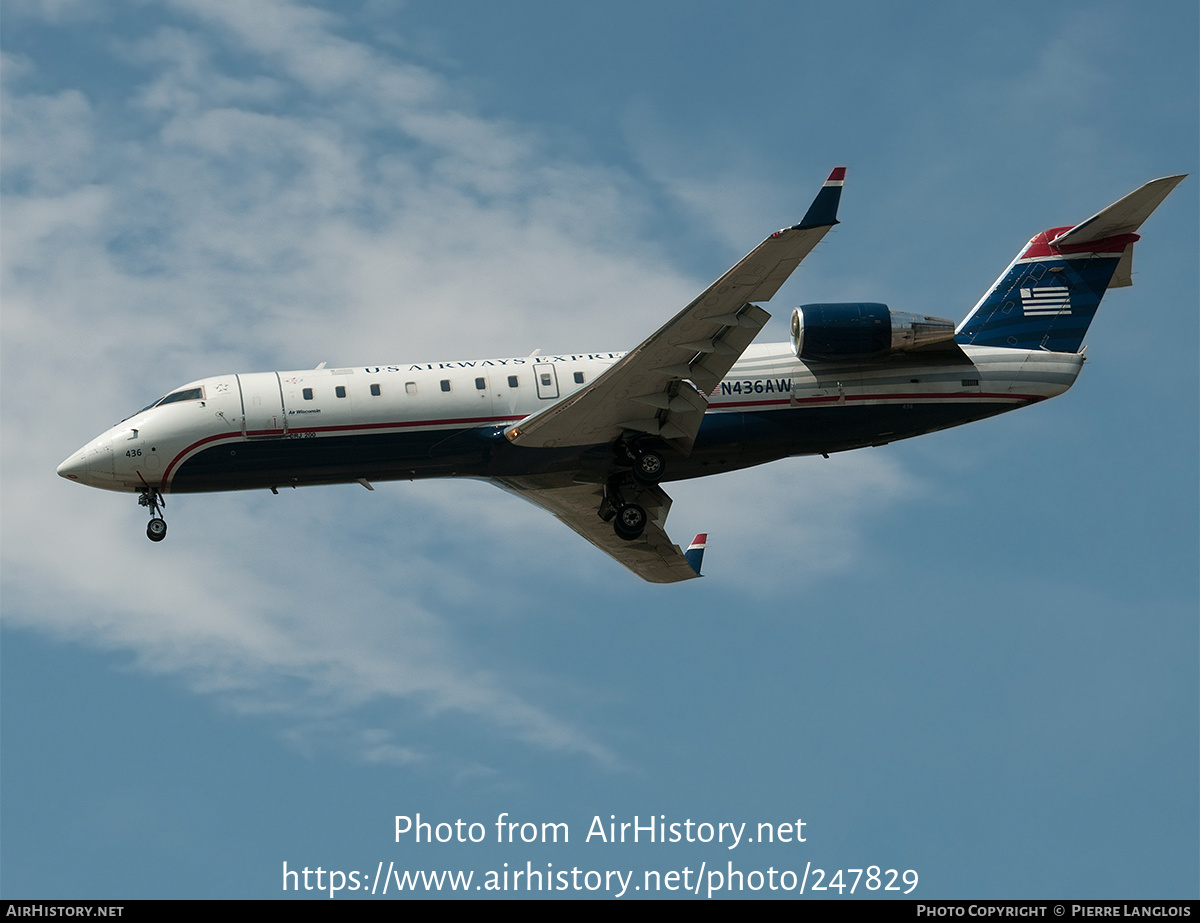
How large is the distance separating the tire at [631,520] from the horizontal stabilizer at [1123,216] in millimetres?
11178

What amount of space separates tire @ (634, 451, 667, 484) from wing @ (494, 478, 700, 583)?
230 cm

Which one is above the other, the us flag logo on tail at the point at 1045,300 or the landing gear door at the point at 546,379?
the us flag logo on tail at the point at 1045,300

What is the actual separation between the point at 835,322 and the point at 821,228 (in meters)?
4.92

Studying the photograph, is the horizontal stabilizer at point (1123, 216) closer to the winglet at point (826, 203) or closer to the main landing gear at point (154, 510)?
the winglet at point (826, 203)

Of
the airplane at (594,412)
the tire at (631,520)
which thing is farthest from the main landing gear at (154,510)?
the tire at (631,520)

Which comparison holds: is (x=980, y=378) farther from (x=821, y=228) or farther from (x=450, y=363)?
(x=450, y=363)

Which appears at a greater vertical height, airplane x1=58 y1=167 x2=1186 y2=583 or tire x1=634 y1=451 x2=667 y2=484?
airplane x1=58 y1=167 x2=1186 y2=583

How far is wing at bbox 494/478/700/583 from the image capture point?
33.7m

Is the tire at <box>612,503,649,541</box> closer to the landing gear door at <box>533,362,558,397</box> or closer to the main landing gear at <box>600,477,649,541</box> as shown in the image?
the main landing gear at <box>600,477,649,541</box>

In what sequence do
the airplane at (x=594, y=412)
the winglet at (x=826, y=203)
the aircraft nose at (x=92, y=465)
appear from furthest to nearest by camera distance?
the aircraft nose at (x=92, y=465) < the airplane at (x=594, y=412) < the winglet at (x=826, y=203)

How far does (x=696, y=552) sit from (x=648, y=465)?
270 inches

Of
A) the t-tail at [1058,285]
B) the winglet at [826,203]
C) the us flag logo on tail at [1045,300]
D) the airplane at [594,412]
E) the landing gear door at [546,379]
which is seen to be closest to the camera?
the winglet at [826,203]

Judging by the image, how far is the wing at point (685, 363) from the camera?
2689 cm

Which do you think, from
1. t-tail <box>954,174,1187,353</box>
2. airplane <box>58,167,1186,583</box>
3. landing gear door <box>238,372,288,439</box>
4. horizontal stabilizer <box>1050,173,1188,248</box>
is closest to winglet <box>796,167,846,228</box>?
airplane <box>58,167,1186,583</box>
